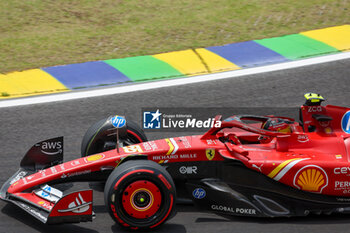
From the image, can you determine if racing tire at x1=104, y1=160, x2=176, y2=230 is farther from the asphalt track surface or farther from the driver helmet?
the driver helmet

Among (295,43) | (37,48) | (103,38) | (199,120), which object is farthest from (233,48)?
(199,120)

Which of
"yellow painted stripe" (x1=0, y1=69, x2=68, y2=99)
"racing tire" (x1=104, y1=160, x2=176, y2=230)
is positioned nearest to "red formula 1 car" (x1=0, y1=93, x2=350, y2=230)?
"racing tire" (x1=104, y1=160, x2=176, y2=230)

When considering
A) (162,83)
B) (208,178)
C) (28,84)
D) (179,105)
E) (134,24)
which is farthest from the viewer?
(134,24)

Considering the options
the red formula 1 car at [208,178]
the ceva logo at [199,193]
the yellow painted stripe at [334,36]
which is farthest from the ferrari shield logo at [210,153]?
the yellow painted stripe at [334,36]

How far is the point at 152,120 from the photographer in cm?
711

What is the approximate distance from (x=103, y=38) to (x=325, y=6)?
505 centimetres

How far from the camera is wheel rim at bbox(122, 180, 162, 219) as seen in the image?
583 cm

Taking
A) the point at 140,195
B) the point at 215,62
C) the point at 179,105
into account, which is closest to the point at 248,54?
the point at 215,62

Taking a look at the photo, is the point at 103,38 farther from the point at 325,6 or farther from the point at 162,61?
the point at 325,6

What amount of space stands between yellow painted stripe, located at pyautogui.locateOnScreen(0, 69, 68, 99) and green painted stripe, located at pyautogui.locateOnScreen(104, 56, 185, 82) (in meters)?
1.21

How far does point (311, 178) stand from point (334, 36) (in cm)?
631

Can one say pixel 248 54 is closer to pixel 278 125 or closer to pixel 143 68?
pixel 143 68

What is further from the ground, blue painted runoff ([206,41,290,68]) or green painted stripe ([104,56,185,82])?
blue painted runoff ([206,41,290,68])

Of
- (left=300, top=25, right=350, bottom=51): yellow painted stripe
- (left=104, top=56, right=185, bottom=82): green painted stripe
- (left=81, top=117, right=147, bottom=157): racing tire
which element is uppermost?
(left=300, top=25, right=350, bottom=51): yellow painted stripe
